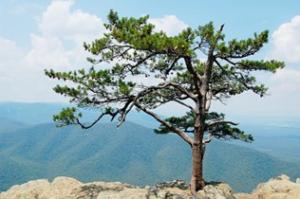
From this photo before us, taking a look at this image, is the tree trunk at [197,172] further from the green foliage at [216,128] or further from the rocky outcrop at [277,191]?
the rocky outcrop at [277,191]

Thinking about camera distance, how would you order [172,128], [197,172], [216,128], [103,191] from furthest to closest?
[216,128] → [172,128] → [197,172] → [103,191]

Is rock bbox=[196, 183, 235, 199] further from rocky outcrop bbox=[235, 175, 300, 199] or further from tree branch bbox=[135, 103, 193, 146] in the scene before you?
rocky outcrop bbox=[235, 175, 300, 199]

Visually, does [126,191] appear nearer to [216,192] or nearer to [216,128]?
[216,192]

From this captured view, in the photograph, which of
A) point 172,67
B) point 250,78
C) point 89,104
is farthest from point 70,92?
point 250,78

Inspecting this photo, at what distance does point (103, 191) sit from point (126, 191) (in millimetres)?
1283

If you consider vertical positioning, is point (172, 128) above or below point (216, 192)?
above

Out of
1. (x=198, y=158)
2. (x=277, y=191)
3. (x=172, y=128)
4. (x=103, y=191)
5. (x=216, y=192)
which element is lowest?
(x=103, y=191)

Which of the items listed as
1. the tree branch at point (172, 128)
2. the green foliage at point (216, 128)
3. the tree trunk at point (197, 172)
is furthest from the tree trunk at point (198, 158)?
the green foliage at point (216, 128)

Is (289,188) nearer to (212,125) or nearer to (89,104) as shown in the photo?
(212,125)

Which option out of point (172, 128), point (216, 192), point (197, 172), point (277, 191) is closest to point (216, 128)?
point (172, 128)

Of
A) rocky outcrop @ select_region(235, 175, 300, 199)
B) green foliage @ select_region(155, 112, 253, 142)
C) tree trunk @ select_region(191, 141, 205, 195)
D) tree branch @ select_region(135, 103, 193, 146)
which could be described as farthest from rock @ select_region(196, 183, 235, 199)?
green foliage @ select_region(155, 112, 253, 142)

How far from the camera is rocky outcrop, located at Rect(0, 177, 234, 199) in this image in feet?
67.0

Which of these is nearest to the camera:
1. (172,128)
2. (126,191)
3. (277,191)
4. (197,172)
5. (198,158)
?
(126,191)

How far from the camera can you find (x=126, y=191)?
20.7 m
